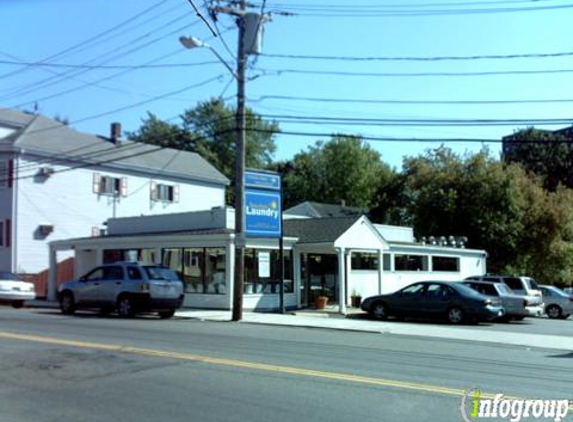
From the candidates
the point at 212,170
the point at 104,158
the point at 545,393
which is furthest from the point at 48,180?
the point at 545,393

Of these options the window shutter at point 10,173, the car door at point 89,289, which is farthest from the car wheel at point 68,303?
the window shutter at point 10,173

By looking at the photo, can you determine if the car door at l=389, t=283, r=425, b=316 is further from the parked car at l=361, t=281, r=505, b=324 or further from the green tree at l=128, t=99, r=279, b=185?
the green tree at l=128, t=99, r=279, b=185

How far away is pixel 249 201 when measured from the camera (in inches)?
941

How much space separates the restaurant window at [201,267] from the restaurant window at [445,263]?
1504 centimetres

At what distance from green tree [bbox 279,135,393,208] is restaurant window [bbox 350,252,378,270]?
32.9 m

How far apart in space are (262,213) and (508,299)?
919 centimetres

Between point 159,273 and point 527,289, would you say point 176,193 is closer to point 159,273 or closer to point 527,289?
point 159,273

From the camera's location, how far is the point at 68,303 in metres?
23.6

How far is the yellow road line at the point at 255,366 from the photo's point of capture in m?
Result: 9.23

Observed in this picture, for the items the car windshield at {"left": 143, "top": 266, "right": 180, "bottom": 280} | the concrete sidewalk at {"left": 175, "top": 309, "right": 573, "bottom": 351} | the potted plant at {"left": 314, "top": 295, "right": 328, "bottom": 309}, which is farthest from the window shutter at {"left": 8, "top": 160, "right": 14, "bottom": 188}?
the potted plant at {"left": 314, "top": 295, "right": 328, "bottom": 309}

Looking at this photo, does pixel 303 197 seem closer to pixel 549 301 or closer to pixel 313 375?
pixel 549 301

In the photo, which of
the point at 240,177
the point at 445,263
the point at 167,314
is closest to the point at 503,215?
the point at 445,263

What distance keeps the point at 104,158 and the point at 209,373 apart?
32.8 m

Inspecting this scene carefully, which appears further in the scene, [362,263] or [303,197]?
[303,197]
